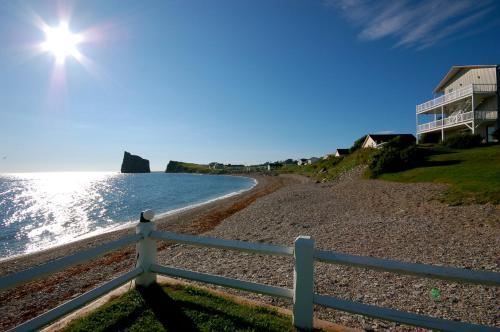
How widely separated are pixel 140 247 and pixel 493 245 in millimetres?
9996

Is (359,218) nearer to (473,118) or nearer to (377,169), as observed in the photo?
(377,169)

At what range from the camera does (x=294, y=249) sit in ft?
11.9

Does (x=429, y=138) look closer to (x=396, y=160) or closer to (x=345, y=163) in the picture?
(x=345, y=163)

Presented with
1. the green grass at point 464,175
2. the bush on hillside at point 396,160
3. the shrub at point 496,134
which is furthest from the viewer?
the shrub at point 496,134

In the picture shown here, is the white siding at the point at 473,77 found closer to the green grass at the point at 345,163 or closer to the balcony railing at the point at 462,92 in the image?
the balcony railing at the point at 462,92

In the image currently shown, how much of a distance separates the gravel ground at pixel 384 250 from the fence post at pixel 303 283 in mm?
1933

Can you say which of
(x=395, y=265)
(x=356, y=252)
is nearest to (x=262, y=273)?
(x=356, y=252)

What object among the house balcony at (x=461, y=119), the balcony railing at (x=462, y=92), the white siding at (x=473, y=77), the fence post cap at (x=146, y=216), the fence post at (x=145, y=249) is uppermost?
the white siding at (x=473, y=77)

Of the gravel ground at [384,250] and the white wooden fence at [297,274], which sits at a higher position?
the white wooden fence at [297,274]

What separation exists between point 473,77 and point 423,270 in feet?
136

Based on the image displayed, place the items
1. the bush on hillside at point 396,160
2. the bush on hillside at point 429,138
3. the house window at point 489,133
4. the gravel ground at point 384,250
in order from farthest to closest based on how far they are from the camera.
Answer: the bush on hillside at point 429,138 < the house window at point 489,133 < the bush on hillside at point 396,160 < the gravel ground at point 384,250

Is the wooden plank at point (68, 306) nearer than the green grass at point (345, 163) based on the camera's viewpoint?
Yes

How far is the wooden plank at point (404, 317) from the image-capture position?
9.65ft

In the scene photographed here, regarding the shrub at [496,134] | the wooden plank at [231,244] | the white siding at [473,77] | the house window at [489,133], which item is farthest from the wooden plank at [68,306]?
the white siding at [473,77]
